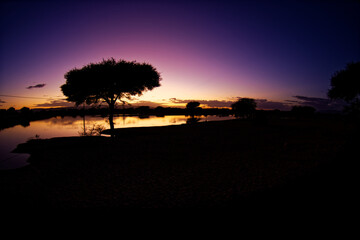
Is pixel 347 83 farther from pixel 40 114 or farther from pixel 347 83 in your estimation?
pixel 40 114

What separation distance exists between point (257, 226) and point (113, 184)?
246 inches

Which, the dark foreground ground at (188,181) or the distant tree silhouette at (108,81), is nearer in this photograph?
the dark foreground ground at (188,181)

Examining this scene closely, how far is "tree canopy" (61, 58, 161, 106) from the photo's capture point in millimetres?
25281

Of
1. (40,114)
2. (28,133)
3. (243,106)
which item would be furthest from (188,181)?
(40,114)

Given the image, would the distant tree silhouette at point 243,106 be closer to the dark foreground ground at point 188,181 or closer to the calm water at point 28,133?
the calm water at point 28,133

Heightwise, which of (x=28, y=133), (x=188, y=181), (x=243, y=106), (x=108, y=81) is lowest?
(x=188, y=181)

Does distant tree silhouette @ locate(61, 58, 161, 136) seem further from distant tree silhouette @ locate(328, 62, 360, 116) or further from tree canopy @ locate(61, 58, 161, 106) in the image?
distant tree silhouette @ locate(328, 62, 360, 116)

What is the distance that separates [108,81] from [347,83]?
38.2 m

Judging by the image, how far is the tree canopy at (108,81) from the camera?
82.9 ft

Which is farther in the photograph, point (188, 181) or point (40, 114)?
point (40, 114)

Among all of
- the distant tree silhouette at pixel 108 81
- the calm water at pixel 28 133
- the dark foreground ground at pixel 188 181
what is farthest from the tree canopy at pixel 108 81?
the dark foreground ground at pixel 188 181

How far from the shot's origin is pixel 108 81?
25.5m

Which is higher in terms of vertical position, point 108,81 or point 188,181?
point 108,81

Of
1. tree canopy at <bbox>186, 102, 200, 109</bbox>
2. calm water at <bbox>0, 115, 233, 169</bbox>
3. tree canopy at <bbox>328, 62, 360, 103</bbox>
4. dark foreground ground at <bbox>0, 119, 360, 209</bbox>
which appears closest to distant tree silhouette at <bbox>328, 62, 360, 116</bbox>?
tree canopy at <bbox>328, 62, 360, 103</bbox>
